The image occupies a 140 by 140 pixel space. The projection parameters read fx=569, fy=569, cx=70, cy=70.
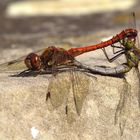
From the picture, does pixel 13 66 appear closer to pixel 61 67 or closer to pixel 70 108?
pixel 61 67

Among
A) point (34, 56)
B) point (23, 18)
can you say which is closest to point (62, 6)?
point (23, 18)

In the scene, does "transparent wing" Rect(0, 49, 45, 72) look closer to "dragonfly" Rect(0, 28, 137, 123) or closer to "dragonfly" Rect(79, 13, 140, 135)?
"dragonfly" Rect(0, 28, 137, 123)

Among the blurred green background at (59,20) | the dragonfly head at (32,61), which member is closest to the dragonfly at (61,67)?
the dragonfly head at (32,61)

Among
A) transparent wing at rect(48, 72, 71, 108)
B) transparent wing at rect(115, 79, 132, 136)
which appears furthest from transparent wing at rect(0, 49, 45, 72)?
transparent wing at rect(115, 79, 132, 136)

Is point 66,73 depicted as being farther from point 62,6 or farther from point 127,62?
point 62,6

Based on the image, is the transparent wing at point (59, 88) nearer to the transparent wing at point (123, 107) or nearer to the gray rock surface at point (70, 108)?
the gray rock surface at point (70, 108)

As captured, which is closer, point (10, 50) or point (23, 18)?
point (10, 50)

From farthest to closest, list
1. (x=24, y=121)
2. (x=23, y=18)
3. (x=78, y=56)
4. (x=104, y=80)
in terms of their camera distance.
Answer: (x=23, y=18) < (x=78, y=56) < (x=104, y=80) < (x=24, y=121)

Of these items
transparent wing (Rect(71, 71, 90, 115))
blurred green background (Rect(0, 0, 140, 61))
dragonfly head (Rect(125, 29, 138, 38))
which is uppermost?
blurred green background (Rect(0, 0, 140, 61))

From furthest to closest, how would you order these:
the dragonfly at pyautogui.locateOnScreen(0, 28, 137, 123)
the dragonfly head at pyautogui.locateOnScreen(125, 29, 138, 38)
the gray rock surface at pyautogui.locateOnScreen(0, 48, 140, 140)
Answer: the dragonfly head at pyautogui.locateOnScreen(125, 29, 138, 38) → the dragonfly at pyautogui.locateOnScreen(0, 28, 137, 123) → the gray rock surface at pyautogui.locateOnScreen(0, 48, 140, 140)
